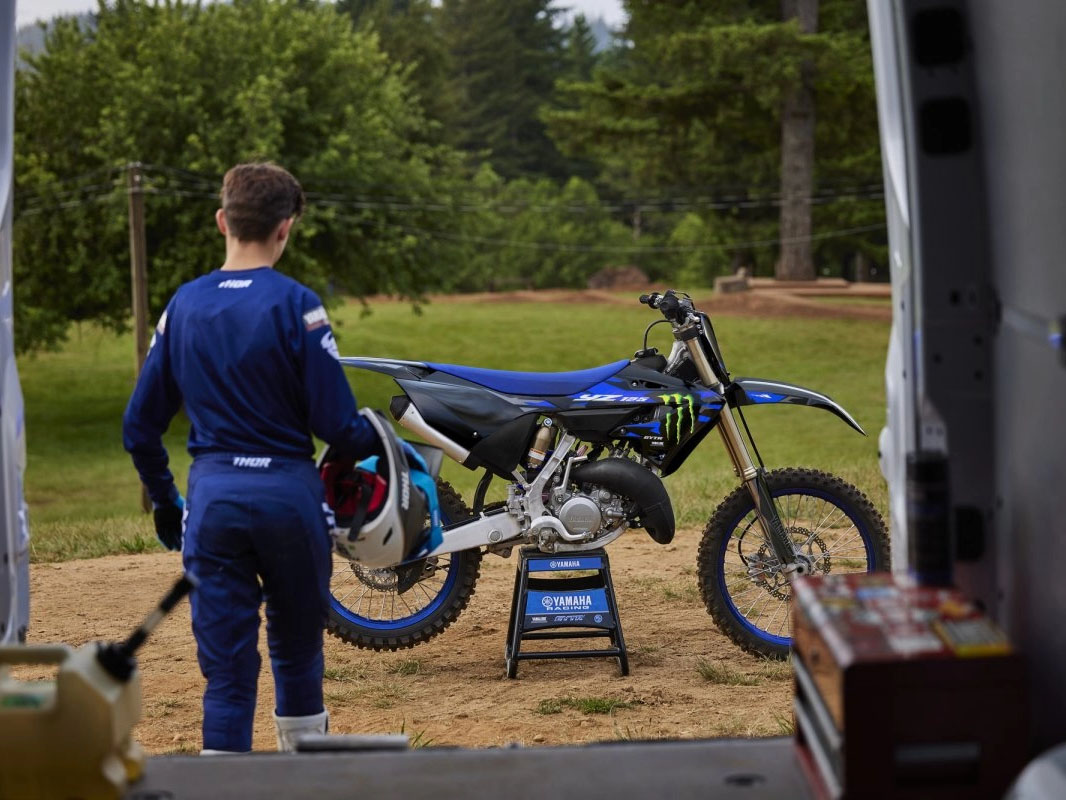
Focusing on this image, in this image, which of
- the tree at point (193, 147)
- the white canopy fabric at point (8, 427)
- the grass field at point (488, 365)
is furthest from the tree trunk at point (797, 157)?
the white canopy fabric at point (8, 427)

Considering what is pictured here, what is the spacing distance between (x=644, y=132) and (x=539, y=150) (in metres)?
22.9

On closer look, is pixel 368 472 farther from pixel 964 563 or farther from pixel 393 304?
pixel 393 304

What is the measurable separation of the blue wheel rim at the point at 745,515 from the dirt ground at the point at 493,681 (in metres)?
0.14

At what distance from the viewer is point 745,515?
22.3ft

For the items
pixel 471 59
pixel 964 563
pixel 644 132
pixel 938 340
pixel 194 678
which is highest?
pixel 471 59

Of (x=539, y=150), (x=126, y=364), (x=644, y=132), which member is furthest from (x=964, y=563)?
(x=539, y=150)

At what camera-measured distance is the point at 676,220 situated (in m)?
53.1

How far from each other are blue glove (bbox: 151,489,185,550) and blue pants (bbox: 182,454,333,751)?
0.34 metres

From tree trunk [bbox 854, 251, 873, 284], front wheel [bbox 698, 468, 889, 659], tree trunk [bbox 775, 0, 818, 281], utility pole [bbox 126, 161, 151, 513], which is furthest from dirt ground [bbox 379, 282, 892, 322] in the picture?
front wheel [bbox 698, 468, 889, 659]

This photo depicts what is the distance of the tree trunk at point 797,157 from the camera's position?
116ft

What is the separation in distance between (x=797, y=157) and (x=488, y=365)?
9383 millimetres

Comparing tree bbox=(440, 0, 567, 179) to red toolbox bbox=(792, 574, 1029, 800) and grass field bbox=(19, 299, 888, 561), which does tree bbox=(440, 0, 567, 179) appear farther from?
red toolbox bbox=(792, 574, 1029, 800)

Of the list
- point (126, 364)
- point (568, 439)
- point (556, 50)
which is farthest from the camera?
point (556, 50)

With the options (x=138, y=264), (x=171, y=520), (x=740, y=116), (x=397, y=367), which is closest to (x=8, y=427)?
(x=171, y=520)
